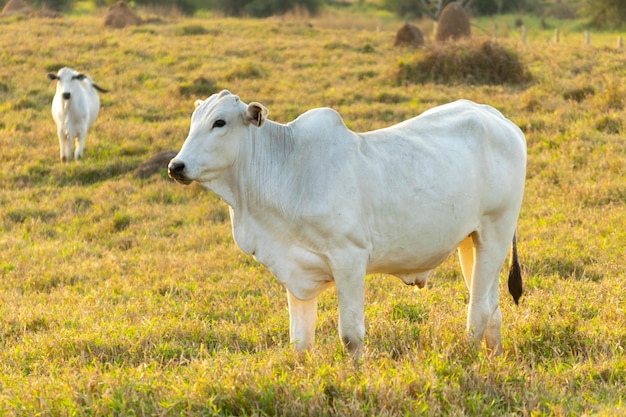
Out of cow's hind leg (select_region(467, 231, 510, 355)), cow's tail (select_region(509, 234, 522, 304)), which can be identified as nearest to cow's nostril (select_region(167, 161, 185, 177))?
cow's hind leg (select_region(467, 231, 510, 355))

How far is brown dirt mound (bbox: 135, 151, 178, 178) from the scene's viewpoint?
10.4 meters

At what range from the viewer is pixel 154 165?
10445 mm

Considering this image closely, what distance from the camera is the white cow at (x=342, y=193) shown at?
405 cm

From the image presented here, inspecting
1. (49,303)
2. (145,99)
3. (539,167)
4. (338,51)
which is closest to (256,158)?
(49,303)

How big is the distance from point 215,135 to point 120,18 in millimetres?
21438

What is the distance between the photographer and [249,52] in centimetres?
1917

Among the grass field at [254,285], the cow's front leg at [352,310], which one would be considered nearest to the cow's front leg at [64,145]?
the grass field at [254,285]

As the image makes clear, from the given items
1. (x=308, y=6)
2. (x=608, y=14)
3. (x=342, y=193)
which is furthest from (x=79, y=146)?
(x=308, y=6)

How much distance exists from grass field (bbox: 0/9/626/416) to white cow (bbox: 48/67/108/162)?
297 mm

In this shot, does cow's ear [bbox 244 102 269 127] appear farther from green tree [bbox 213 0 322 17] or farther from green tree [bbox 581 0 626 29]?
green tree [bbox 213 0 322 17]

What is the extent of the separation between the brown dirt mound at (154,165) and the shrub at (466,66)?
627cm

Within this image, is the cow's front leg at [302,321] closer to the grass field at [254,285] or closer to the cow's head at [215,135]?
the grass field at [254,285]

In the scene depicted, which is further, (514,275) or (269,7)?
(269,7)

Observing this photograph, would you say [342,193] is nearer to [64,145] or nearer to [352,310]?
[352,310]
